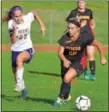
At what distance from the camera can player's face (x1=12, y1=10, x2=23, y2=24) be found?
10734 mm

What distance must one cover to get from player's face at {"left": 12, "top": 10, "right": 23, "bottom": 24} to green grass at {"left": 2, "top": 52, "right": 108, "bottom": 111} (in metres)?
1.62

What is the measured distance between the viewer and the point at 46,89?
473 inches

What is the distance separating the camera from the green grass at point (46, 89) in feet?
32.6

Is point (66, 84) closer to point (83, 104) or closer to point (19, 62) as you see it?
point (83, 104)

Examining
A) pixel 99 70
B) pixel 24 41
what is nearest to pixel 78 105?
pixel 24 41

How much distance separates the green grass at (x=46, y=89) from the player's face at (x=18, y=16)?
162 centimetres

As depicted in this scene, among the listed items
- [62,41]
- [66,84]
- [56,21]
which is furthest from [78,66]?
[56,21]

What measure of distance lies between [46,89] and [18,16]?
2.10 meters

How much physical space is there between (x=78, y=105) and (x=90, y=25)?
4.73 m

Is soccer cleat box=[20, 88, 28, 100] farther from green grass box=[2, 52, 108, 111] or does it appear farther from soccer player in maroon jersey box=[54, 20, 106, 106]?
soccer player in maroon jersey box=[54, 20, 106, 106]

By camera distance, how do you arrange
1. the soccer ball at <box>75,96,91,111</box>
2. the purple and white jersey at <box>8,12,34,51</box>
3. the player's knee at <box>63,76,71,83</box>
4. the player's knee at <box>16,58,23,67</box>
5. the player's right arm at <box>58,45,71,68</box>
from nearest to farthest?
the soccer ball at <box>75,96,91,111</box>, the player's knee at <box>63,76,71,83</box>, the player's right arm at <box>58,45,71,68</box>, the player's knee at <box>16,58,23,67</box>, the purple and white jersey at <box>8,12,34,51</box>

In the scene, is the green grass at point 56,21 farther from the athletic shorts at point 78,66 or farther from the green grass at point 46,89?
the athletic shorts at point 78,66

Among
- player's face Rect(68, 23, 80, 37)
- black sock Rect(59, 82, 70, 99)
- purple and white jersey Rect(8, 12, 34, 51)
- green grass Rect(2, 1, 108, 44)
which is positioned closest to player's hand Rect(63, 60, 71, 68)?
black sock Rect(59, 82, 70, 99)

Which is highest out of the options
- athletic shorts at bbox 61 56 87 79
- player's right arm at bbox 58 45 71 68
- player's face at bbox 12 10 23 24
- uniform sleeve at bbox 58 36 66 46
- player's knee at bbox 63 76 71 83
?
player's face at bbox 12 10 23 24
